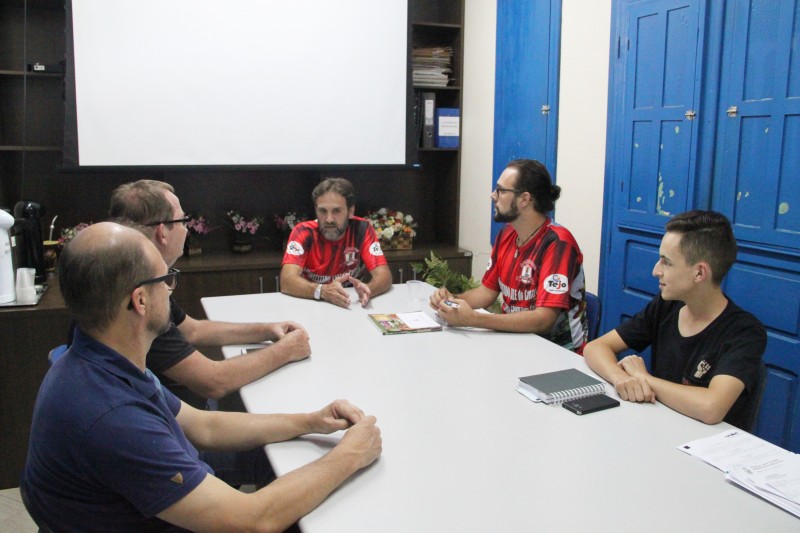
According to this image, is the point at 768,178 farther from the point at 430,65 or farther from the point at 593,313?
the point at 430,65

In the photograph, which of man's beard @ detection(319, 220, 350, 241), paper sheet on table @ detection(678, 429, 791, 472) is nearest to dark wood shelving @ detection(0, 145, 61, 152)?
man's beard @ detection(319, 220, 350, 241)

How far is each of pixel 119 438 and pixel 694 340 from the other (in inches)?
58.0

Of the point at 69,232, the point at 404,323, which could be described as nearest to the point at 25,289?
the point at 69,232

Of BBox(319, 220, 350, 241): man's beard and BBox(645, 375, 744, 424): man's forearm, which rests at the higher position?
BBox(319, 220, 350, 241): man's beard

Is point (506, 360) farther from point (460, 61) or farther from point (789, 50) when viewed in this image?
point (460, 61)

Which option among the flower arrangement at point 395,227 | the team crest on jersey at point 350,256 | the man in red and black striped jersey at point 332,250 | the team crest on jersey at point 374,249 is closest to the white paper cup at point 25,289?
the man in red and black striped jersey at point 332,250

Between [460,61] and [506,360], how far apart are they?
3.09 meters

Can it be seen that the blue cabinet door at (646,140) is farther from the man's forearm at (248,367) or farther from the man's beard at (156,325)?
the man's beard at (156,325)

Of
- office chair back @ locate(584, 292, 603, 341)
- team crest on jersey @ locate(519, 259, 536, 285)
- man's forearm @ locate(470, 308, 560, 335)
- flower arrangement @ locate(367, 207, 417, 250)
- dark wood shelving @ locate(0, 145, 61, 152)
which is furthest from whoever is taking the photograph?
flower arrangement @ locate(367, 207, 417, 250)

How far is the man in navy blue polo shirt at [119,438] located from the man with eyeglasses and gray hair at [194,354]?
53 centimetres

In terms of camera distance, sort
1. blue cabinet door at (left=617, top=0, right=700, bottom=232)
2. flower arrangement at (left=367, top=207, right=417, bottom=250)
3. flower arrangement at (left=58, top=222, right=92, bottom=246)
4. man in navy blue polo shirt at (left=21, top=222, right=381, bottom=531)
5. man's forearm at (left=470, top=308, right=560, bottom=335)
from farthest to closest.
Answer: flower arrangement at (left=367, top=207, right=417, bottom=250) < flower arrangement at (left=58, top=222, right=92, bottom=246) < blue cabinet door at (left=617, top=0, right=700, bottom=232) < man's forearm at (left=470, top=308, right=560, bottom=335) < man in navy blue polo shirt at (left=21, top=222, right=381, bottom=531)

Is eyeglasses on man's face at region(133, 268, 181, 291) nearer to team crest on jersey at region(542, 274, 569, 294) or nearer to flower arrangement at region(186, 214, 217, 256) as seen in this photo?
team crest on jersey at region(542, 274, 569, 294)

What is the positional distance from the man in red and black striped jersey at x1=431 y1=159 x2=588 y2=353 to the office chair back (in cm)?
2

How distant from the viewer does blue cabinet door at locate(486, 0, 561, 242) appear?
3510mm
